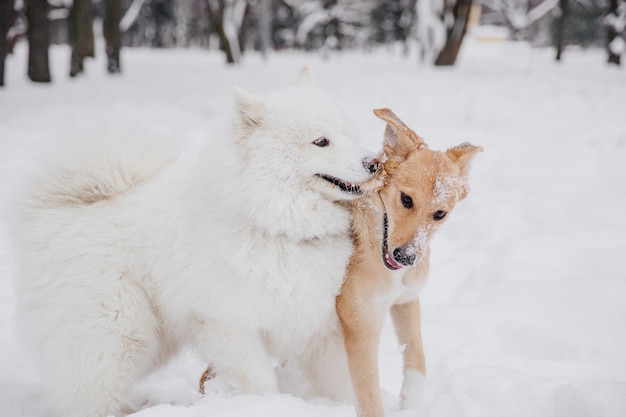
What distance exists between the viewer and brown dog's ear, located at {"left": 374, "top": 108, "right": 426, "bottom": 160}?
7.77ft

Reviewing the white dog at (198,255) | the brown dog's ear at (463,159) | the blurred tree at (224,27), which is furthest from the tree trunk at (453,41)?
→ the brown dog's ear at (463,159)

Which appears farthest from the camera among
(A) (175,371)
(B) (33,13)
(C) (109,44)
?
(C) (109,44)

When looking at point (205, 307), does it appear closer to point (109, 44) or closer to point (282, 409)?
point (282, 409)

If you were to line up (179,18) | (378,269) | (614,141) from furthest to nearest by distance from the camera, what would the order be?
(179,18) → (614,141) → (378,269)

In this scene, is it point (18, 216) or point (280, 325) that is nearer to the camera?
point (280, 325)

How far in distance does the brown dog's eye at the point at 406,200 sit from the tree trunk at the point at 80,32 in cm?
1123

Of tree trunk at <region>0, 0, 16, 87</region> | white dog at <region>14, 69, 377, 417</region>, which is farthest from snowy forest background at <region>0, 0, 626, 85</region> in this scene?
white dog at <region>14, 69, 377, 417</region>

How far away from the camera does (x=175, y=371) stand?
3.37 m

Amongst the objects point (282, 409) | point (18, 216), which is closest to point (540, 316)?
point (282, 409)

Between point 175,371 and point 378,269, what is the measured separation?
169 cm

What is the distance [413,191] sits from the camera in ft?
7.32

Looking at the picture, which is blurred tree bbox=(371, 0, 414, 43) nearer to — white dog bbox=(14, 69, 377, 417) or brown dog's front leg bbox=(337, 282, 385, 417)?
white dog bbox=(14, 69, 377, 417)

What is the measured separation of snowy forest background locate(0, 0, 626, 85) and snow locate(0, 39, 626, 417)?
1966 millimetres

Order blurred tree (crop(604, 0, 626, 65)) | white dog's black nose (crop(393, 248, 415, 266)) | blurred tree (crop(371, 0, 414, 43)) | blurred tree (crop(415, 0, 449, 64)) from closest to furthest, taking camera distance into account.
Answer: white dog's black nose (crop(393, 248, 415, 266))
blurred tree (crop(415, 0, 449, 64))
blurred tree (crop(604, 0, 626, 65))
blurred tree (crop(371, 0, 414, 43))
